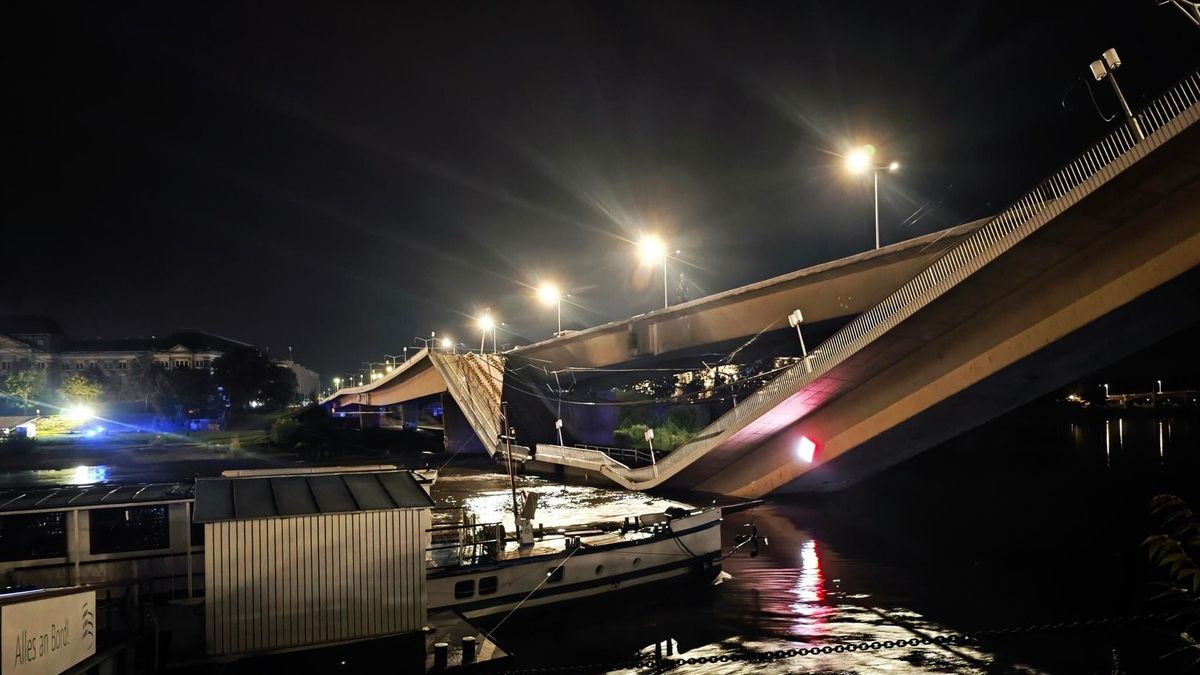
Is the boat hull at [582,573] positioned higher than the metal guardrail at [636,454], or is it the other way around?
the metal guardrail at [636,454]

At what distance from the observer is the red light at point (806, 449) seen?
32.4 m

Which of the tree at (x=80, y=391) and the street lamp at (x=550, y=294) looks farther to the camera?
the tree at (x=80, y=391)

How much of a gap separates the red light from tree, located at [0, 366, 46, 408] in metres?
119

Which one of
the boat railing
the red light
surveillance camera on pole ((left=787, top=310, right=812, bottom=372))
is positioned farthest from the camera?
the red light

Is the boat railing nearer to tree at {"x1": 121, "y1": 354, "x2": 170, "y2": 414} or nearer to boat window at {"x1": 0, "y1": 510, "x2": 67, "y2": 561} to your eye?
boat window at {"x1": 0, "y1": 510, "x2": 67, "y2": 561}

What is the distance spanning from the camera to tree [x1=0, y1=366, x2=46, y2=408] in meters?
104

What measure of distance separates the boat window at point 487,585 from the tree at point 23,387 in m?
120

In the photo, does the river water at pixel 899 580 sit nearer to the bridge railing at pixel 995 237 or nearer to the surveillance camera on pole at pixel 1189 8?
the bridge railing at pixel 995 237

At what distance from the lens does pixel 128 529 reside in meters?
15.3

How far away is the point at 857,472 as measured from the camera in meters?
34.7

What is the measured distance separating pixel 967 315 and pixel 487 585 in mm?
20079

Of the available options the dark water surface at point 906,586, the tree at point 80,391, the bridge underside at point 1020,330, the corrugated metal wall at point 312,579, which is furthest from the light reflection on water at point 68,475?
the tree at point 80,391

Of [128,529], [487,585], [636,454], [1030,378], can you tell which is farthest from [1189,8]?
[636,454]

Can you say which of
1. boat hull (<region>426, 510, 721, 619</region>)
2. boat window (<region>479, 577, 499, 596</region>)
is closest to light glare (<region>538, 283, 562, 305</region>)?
boat hull (<region>426, 510, 721, 619</region>)
